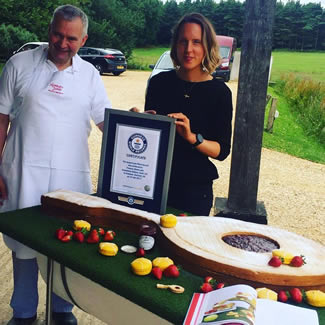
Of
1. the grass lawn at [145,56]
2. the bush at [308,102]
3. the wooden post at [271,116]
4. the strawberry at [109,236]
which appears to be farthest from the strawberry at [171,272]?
the grass lawn at [145,56]

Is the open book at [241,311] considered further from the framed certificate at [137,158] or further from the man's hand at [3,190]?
the man's hand at [3,190]

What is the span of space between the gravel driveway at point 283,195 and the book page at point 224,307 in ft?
6.27

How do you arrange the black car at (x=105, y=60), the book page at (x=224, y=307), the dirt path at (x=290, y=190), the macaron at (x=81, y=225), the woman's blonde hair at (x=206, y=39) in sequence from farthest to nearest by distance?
the black car at (x=105, y=60), the dirt path at (x=290, y=190), the woman's blonde hair at (x=206, y=39), the macaron at (x=81, y=225), the book page at (x=224, y=307)

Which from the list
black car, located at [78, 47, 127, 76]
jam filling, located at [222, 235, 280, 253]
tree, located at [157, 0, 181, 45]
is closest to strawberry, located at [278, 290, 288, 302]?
jam filling, located at [222, 235, 280, 253]

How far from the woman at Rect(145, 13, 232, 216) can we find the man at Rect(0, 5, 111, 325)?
1.32 ft

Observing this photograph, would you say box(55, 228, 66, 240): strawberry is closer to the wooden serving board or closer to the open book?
the wooden serving board

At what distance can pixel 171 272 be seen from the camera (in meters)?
1.67

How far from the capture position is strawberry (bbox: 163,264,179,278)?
167cm

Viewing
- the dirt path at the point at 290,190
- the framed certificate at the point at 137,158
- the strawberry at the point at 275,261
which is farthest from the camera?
the dirt path at the point at 290,190

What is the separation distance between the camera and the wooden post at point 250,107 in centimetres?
414

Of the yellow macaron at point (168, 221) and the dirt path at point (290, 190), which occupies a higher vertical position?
the yellow macaron at point (168, 221)

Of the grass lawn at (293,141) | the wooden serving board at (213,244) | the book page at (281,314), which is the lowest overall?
the grass lawn at (293,141)

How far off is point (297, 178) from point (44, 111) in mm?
6496

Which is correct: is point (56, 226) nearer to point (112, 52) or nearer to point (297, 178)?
point (297, 178)
